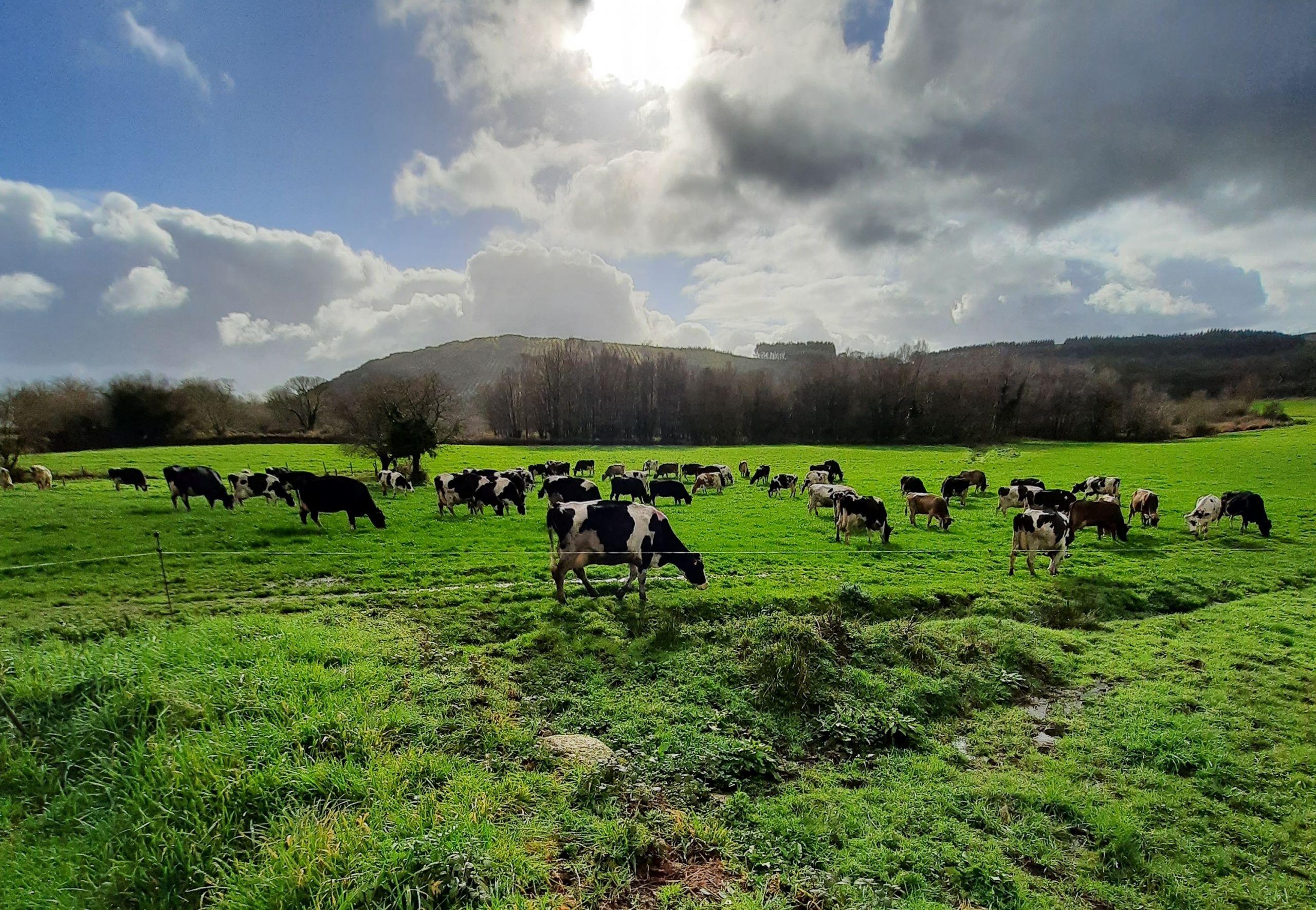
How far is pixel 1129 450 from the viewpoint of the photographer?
48031 millimetres

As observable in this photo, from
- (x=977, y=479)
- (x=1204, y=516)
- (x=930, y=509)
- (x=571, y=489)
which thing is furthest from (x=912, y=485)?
(x=571, y=489)

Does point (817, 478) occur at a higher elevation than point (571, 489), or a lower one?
lower

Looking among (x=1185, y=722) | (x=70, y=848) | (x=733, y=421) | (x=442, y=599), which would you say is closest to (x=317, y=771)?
(x=70, y=848)

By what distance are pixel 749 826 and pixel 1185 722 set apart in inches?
256

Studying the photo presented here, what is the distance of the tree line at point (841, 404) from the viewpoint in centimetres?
7544

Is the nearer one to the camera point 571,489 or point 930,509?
point 930,509

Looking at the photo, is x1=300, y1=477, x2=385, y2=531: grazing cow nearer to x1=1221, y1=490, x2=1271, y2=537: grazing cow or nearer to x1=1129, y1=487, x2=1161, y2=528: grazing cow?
x1=1129, y1=487, x2=1161, y2=528: grazing cow

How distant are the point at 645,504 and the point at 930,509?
11.6m

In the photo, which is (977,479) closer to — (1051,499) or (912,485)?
(912,485)

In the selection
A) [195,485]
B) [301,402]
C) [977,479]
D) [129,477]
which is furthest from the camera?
[301,402]

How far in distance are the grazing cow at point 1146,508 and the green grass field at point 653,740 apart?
24.4 ft

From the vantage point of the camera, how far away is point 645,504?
17.5 metres

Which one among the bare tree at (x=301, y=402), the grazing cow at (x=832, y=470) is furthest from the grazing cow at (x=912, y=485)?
the bare tree at (x=301, y=402)

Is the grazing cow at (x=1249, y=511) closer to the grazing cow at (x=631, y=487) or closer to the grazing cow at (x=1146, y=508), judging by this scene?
the grazing cow at (x=1146, y=508)
